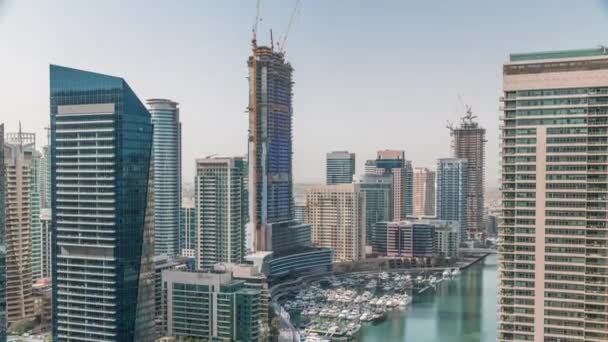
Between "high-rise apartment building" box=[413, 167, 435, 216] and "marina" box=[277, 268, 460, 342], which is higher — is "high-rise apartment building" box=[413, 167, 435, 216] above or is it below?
above

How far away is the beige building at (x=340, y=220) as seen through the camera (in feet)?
45.7

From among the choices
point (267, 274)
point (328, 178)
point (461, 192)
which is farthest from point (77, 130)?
point (461, 192)

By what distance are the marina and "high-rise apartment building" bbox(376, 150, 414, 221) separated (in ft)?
19.2

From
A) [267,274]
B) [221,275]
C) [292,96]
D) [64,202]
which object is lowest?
[267,274]

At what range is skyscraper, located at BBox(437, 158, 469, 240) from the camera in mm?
18969

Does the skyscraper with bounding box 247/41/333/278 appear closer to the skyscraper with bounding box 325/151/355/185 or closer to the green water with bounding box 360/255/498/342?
the green water with bounding box 360/255/498/342

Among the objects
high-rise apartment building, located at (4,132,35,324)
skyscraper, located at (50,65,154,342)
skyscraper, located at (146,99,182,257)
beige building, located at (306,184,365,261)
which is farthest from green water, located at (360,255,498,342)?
skyscraper, located at (146,99,182,257)

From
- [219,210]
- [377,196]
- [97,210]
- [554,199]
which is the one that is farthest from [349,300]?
[377,196]

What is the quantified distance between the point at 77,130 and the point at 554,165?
3.67 metres

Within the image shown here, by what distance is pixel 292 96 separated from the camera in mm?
13031

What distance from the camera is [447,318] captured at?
9.05 m

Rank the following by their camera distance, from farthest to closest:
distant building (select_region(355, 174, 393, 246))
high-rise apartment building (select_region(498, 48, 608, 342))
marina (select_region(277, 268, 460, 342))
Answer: distant building (select_region(355, 174, 393, 246)) → marina (select_region(277, 268, 460, 342)) → high-rise apartment building (select_region(498, 48, 608, 342))

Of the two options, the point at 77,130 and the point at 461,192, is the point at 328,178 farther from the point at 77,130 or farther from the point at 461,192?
the point at 77,130

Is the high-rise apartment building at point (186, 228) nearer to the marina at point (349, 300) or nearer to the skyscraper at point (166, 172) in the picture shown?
the skyscraper at point (166, 172)
